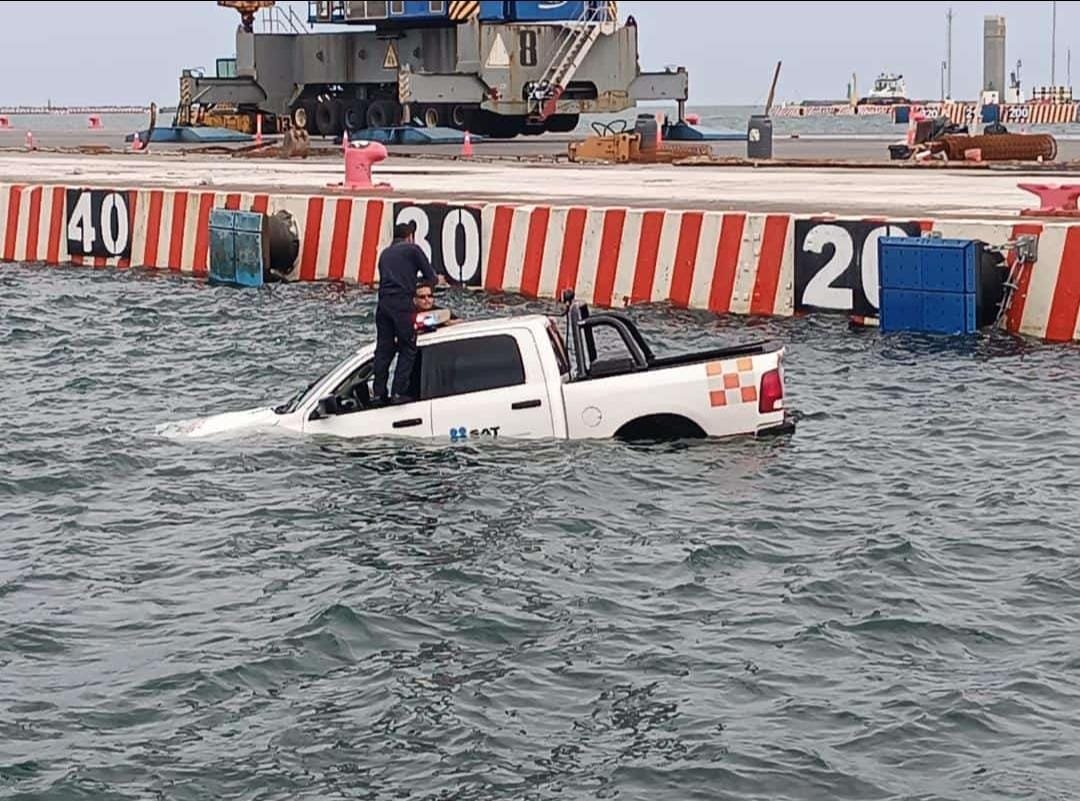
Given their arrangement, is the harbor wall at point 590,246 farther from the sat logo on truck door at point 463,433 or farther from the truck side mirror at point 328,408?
the truck side mirror at point 328,408

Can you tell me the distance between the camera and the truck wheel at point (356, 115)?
62.6m

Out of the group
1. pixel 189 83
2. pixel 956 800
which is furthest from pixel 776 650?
pixel 189 83

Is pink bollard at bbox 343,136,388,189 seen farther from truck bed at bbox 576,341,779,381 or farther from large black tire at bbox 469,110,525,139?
large black tire at bbox 469,110,525,139

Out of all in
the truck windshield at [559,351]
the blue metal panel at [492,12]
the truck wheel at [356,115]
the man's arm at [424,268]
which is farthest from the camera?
the truck wheel at [356,115]

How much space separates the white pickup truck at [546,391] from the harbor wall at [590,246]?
300 inches

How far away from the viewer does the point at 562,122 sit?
65.7m

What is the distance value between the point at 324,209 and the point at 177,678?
2032 centimetres

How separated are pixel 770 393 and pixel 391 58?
158ft

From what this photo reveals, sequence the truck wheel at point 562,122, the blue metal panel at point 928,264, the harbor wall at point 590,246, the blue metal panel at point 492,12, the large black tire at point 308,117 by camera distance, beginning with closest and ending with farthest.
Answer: the blue metal panel at point 928,264 → the harbor wall at point 590,246 → the blue metal panel at point 492,12 → the large black tire at point 308,117 → the truck wheel at point 562,122

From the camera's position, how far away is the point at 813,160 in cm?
4334

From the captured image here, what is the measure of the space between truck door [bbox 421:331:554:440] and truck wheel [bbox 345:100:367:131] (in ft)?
157

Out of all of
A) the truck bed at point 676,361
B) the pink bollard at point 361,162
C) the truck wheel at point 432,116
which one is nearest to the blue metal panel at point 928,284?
the truck bed at point 676,361

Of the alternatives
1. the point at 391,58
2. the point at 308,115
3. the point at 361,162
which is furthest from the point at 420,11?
the point at 361,162

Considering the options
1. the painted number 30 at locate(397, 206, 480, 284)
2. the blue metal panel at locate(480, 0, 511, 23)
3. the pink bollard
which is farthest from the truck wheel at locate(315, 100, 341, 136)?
the painted number 30 at locate(397, 206, 480, 284)
